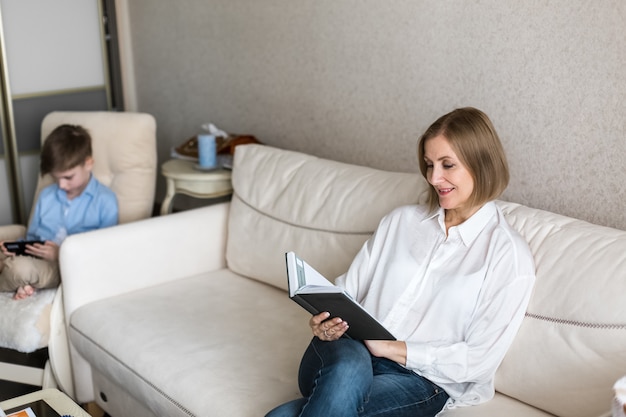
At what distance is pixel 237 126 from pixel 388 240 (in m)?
1.64

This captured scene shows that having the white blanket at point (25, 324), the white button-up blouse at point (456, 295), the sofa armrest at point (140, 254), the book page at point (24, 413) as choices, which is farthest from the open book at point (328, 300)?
the white blanket at point (25, 324)

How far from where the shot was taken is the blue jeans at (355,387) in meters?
1.70

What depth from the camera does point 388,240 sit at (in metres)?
2.06

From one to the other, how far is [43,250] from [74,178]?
34cm

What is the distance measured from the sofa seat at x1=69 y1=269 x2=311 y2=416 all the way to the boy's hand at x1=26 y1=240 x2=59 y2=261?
0.31 metres

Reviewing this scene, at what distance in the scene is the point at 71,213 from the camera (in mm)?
3014

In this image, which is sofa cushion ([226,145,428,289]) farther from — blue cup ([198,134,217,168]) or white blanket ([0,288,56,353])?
white blanket ([0,288,56,353])

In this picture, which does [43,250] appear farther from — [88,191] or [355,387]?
[355,387]

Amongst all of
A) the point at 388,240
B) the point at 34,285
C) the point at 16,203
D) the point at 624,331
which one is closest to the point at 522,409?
the point at 624,331

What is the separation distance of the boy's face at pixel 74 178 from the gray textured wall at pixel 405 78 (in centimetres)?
78

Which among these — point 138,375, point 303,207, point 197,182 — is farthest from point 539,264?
point 197,182

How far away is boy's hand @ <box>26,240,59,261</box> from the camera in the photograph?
9.04ft

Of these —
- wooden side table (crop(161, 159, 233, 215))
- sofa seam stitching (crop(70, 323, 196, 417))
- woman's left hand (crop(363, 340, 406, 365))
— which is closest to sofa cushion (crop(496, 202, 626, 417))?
woman's left hand (crop(363, 340, 406, 365))

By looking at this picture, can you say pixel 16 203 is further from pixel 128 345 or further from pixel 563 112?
pixel 563 112
